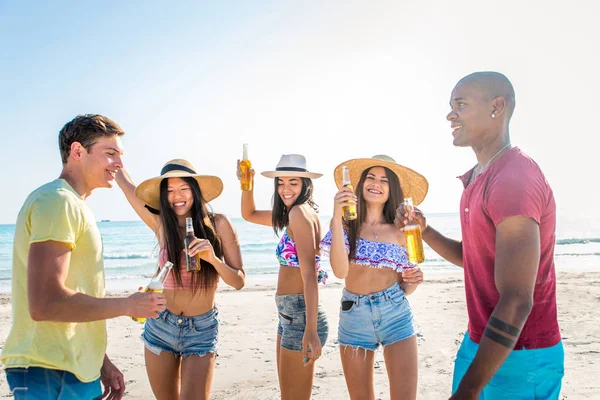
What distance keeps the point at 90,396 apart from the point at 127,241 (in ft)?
124

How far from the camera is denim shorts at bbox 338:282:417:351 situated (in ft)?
13.6

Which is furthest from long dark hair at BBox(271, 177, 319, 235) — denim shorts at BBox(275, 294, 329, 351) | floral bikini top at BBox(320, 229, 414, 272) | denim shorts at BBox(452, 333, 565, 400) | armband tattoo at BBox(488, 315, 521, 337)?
armband tattoo at BBox(488, 315, 521, 337)

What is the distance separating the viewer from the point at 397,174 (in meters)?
4.72

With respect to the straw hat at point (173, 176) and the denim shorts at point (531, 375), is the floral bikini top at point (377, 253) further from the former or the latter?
the denim shorts at point (531, 375)

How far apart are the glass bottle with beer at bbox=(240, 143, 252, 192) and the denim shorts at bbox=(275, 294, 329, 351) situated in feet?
4.89

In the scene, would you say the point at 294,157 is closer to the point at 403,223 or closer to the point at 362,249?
the point at 362,249

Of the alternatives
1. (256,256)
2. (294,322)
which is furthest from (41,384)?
(256,256)

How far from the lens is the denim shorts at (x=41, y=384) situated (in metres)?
2.58

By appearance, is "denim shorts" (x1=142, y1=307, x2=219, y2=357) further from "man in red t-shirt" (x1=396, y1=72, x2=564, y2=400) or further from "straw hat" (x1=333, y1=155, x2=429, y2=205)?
"man in red t-shirt" (x1=396, y1=72, x2=564, y2=400)

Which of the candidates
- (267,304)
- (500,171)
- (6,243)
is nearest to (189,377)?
(500,171)

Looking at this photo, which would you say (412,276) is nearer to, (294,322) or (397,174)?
(397,174)

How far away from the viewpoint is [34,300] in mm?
2477

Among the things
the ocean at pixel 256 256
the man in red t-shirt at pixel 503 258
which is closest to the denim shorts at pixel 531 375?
the man in red t-shirt at pixel 503 258

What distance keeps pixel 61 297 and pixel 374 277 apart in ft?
8.51
